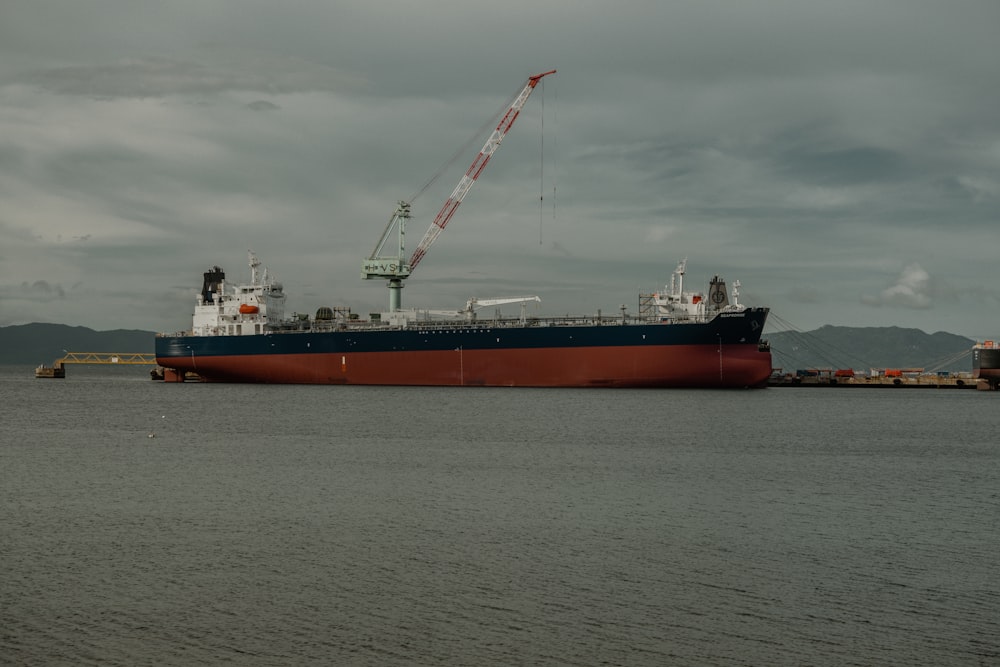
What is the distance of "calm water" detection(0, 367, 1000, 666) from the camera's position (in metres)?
12.3

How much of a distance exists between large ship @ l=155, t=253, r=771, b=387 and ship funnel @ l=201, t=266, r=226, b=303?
9 centimetres

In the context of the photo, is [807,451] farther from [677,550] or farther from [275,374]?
[275,374]

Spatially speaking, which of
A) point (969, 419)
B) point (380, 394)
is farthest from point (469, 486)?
point (380, 394)

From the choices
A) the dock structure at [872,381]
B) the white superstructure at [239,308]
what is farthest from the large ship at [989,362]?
the white superstructure at [239,308]

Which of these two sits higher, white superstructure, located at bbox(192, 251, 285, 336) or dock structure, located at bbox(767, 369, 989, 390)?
white superstructure, located at bbox(192, 251, 285, 336)

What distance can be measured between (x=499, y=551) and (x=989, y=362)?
75.3 metres

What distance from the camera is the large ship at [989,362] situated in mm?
78875

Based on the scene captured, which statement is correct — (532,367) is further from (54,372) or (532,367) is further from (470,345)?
(54,372)

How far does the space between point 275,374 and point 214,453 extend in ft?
139

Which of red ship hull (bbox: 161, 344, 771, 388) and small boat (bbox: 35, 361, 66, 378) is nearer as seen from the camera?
red ship hull (bbox: 161, 344, 771, 388)

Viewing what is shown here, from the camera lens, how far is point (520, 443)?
116 feet

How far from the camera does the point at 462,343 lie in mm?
65062

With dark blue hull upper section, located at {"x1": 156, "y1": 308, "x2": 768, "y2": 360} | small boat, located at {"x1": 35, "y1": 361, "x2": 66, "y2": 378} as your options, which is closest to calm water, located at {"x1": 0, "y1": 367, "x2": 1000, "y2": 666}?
dark blue hull upper section, located at {"x1": 156, "y1": 308, "x2": 768, "y2": 360}

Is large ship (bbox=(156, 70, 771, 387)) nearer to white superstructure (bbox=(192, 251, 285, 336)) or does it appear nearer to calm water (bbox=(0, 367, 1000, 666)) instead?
white superstructure (bbox=(192, 251, 285, 336))
